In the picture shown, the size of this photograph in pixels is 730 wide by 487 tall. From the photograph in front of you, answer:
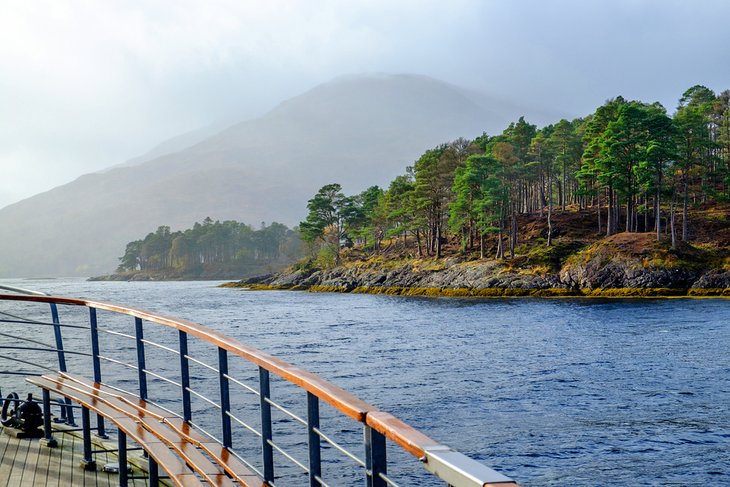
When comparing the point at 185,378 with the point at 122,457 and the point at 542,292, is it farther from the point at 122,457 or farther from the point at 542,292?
the point at 542,292

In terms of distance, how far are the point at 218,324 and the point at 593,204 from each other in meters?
64.8

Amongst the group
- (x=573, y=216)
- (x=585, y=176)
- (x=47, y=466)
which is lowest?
(x=47, y=466)

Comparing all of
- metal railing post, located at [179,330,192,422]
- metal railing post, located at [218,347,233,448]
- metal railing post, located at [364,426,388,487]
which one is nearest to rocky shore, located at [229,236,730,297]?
metal railing post, located at [179,330,192,422]

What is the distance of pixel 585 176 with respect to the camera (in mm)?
75562

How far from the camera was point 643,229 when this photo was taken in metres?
77.7

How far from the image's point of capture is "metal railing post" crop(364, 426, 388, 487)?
2.50 meters

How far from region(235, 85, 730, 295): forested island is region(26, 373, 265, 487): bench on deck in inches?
2165

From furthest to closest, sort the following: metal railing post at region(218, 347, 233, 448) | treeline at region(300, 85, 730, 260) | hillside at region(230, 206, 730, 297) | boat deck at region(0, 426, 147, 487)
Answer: treeline at region(300, 85, 730, 260), hillside at region(230, 206, 730, 297), boat deck at region(0, 426, 147, 487), metal railing post at region(218, 347, 233, 448)

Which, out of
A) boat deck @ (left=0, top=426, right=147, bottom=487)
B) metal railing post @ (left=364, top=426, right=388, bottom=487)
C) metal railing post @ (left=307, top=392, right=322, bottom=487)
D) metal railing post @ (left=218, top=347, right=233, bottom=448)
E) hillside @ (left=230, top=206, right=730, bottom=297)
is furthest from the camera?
hillside @ (left=230, top=206, right=730, bottom=297)

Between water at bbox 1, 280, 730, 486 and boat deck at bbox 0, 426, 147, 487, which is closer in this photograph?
boat deck at bbox 0, 426, 147, 487

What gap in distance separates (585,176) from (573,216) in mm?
8276

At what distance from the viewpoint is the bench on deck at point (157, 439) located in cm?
409

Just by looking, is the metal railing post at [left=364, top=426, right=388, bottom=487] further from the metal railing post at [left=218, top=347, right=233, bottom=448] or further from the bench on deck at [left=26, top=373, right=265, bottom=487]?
the metal railing post at [left=218, top=347, right=233, bottom=448]

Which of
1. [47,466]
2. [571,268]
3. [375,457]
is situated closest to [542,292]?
[571,268]
